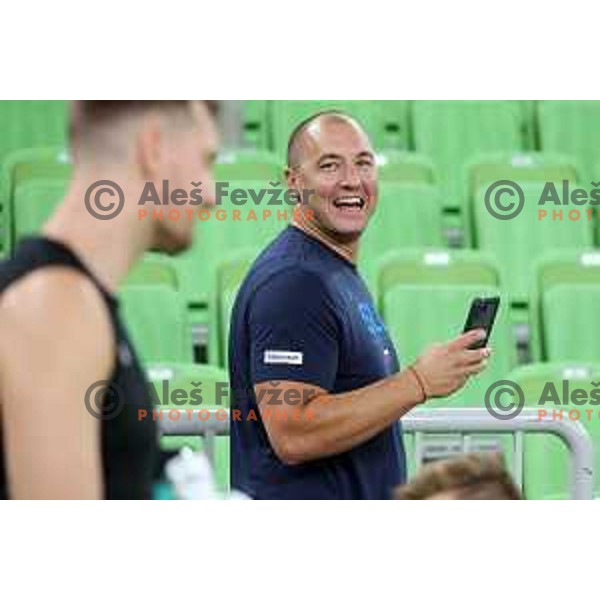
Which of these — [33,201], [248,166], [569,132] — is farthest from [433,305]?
[569,132]

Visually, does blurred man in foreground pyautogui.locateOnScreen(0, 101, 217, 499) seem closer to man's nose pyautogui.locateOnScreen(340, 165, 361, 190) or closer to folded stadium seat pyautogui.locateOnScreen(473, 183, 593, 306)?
man's nose pyautogui.locateOnScreen(340, 165, 361, 190)

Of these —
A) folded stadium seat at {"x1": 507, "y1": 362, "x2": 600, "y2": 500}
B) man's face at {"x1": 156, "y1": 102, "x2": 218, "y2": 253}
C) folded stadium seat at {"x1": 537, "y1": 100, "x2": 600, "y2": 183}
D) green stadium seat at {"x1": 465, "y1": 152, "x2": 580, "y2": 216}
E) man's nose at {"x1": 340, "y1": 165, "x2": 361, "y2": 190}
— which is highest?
folded stadium seat at {"x1": 537, "y1": 100, "x2": 600, "y2": 183}

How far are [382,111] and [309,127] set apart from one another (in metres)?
2.25

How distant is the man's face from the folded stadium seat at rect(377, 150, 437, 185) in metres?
2.78

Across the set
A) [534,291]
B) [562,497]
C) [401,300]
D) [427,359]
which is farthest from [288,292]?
[534,291]

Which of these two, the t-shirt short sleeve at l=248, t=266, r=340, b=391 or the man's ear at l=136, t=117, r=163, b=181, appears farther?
the t-shirt short sleeve at l=248, t=266, r=340, b=391

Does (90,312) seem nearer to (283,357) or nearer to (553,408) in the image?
(283,357)

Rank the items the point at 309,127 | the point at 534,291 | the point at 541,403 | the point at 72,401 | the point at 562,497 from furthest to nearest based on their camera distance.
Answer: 1. the point at 534,291
2. the point at 541,403
3. the point at 562,497
4. the point at 309,127
5. the point at 72,401

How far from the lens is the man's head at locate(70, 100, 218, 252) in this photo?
180 centimetres

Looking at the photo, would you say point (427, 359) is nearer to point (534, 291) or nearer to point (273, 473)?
point (273, 473)

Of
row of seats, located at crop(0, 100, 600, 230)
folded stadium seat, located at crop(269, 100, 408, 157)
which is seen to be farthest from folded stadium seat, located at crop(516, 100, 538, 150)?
folded stadium seat, located at crop(269, 100, 408, 157)

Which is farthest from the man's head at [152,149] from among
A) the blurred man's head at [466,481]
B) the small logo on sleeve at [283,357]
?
the small logo on sleeve at [283,357]

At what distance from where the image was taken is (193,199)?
1.82 meters

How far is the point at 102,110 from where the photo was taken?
181 centimetres
